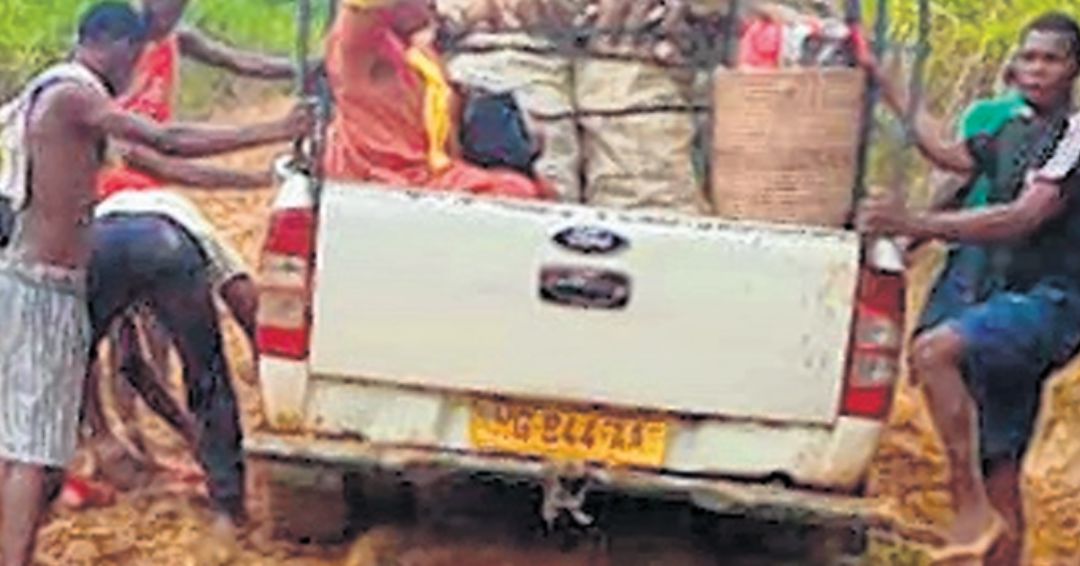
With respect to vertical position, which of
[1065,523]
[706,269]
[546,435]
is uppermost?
[706,269]

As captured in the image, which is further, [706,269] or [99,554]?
[99,554]

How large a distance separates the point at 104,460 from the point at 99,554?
26.6 inches

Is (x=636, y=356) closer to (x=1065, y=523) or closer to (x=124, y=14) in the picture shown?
(x=124, y=14)

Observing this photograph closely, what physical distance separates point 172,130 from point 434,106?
2.04ft

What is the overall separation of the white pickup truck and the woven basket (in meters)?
0.12

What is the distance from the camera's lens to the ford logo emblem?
590 centimetres

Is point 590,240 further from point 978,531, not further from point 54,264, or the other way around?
point 978,531

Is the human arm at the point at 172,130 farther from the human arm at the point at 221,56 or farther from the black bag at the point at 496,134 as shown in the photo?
the human arm at the point at 221,56

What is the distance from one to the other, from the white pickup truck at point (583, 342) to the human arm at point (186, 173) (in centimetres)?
62

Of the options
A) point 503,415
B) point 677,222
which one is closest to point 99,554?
point 503,415

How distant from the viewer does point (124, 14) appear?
249 inches

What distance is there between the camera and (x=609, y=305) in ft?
19.4

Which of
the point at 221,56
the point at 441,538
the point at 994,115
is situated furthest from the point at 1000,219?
the point at 221,56

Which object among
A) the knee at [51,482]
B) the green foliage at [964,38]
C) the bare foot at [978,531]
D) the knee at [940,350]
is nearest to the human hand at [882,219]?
the knee at [940,350]
